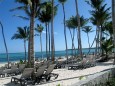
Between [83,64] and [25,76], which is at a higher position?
[83,64]

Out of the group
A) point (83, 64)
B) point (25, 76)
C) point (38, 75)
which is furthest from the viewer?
point (83, 64)

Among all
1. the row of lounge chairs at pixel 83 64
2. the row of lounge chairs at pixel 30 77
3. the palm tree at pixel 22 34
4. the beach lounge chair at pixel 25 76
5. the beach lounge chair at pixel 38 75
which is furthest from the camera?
the palm tree at pixel 22 34

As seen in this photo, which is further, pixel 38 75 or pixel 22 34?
pixel 22 34

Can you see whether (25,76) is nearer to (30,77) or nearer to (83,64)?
(30,77)

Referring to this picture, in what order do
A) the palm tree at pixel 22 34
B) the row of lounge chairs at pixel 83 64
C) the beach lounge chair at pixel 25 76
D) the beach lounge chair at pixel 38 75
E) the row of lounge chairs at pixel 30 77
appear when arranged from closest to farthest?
the beach lounge chair at pixel 25 76 < the row of lounge chairs at pixel 30 77 < the beach lounge chair at pixel 38 75 < the row of lounge chairs at pixel 83 64 < the palm tree at pixel 22 34

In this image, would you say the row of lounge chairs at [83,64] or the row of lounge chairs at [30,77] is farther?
the row of lounge chairs at [83,64]

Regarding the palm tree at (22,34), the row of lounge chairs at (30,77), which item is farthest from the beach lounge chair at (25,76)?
the palm tree at (22,34)

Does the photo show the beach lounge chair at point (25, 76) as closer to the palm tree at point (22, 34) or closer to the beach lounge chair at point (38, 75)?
the beach lounge chair at point (38, 75)

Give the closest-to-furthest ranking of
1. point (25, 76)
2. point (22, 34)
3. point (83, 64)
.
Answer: point (25, 76)
point (83, 64)
point (22, 34)

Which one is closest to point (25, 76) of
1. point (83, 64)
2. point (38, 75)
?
point (38, 75)

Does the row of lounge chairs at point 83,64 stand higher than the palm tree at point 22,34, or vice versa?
the palm tree at point 22,34

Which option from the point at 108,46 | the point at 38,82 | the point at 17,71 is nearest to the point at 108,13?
the point at 108,46

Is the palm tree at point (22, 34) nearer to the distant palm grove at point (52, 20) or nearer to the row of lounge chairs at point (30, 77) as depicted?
the distant palm grove at point (52, 20)

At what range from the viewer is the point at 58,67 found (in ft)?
69.6
